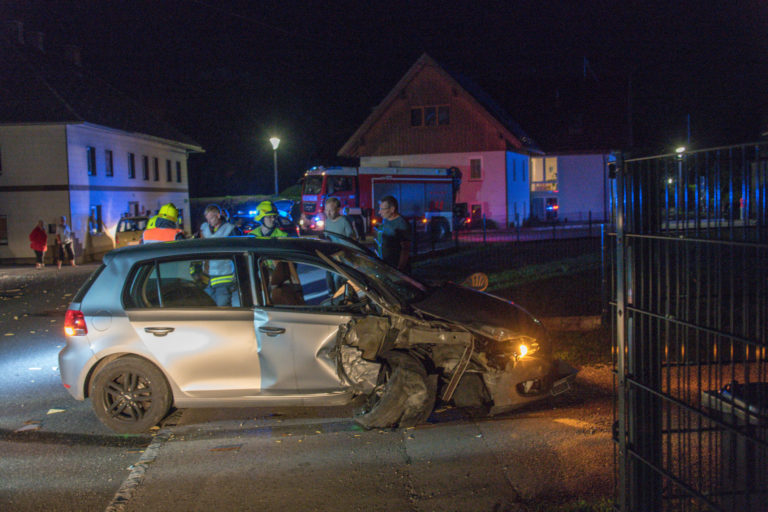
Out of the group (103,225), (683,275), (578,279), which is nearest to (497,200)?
(103,225)

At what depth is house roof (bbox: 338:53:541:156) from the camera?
38594 millimetres

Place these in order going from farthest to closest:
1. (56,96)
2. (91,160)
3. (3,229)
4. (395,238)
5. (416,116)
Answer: (416,116) → (91,160) → (56,96) → (3,229) → (395,238)

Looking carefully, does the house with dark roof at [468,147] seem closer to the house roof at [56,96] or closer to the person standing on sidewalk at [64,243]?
the house roof at [56,96]

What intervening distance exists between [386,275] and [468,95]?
109 feet

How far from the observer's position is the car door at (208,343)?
6031 millimetres

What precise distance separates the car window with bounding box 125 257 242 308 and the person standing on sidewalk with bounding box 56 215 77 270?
21328mm

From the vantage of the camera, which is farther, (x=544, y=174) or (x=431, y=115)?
(x=544, y=174)

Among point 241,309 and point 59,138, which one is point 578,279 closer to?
point 241,309

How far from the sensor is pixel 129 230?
25875 mm

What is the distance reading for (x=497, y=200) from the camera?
38.5 metres

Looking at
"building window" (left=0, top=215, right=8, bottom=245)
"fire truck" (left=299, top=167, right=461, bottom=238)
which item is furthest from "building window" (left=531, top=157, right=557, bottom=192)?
"building window" (left=0, top=215, right=8, bottom=245)

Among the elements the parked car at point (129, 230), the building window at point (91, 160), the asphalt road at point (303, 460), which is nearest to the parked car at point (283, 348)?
the asphalt road at point (303, 460)

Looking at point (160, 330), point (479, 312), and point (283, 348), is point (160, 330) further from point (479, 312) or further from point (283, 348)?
point (479, 312)

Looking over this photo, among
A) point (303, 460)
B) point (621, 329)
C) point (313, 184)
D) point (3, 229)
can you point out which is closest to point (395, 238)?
point (303, 460)
